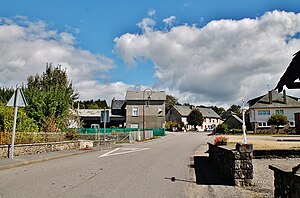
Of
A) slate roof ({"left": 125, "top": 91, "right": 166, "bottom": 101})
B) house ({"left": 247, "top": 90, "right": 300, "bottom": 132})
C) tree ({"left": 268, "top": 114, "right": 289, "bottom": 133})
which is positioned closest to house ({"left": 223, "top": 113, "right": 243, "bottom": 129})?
house ({"left": 247, "top": 90, "right": 300, "bottom": 132})

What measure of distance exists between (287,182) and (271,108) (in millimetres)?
66725

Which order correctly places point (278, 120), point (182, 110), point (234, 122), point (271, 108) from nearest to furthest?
1. point (278, 120)
2. point (271, 108)
3. point (234, 122)
4. point (182, 110)

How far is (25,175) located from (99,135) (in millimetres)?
24360

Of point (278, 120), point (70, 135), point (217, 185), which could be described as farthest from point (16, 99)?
point (278, 120)

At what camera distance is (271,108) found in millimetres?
66812

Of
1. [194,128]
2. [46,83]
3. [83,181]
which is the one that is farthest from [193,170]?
[194,128]

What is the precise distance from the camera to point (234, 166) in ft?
27.2

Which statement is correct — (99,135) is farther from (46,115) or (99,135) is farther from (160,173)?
(160,173)

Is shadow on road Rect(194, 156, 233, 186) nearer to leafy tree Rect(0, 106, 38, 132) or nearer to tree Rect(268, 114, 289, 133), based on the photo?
leafy tree Rect(0, 106, 38, 132)

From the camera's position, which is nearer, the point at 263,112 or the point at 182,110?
the point at 263,112

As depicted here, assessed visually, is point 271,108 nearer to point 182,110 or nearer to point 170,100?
point 182,110

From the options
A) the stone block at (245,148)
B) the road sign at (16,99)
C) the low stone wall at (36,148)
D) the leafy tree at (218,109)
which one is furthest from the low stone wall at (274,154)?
the leafy tree at (218,109)

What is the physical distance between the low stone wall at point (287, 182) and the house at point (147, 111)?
56951 millimetres

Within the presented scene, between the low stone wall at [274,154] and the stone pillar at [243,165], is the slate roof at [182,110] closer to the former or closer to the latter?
the low stone wall at [274,154]
